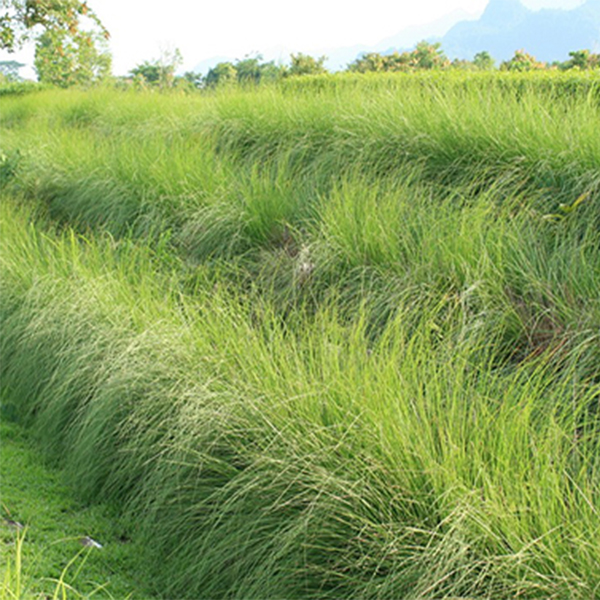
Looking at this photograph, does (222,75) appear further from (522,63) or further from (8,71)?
(8,71)

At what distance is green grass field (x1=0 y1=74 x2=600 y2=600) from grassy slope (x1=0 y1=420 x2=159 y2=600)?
0.11 metres

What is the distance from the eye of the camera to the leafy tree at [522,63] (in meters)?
11.1

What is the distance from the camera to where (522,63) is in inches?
468

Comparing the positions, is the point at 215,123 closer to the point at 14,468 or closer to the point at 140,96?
the point at 140,96

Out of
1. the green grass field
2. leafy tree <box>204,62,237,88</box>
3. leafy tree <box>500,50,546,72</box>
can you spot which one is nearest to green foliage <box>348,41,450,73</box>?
leafy tree <box>500,50,546,72</box>

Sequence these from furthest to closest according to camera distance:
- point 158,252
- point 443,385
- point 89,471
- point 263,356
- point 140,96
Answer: point 140,96 < point 158,252 < point 89,471 < point 263,356 < point 443,385

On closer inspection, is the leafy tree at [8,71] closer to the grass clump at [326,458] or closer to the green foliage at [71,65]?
the green foliage at [71,65]

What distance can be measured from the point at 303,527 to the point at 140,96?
32.1ft

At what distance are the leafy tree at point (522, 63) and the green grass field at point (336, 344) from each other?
376cm

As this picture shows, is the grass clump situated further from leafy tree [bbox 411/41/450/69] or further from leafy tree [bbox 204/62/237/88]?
leafy tree [bbox 411/41/450/69]

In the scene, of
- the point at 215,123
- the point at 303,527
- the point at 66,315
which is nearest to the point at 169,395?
the point at 303,527

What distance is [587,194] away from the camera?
14.8 ft

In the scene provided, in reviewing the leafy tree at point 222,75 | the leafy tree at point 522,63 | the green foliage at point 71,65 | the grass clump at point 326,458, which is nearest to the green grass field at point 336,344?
the grass clump at point 326,458

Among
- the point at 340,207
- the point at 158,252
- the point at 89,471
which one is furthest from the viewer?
the point at 158,252
